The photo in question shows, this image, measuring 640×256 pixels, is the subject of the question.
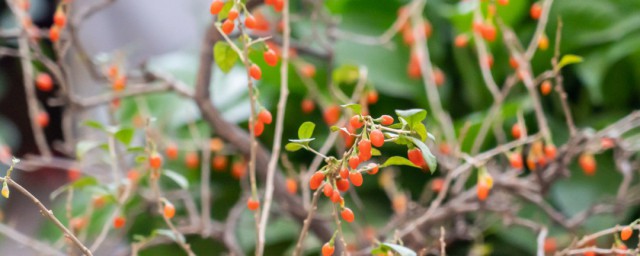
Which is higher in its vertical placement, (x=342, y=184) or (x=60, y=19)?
(x=60, y=19)

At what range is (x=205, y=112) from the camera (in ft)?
2.61

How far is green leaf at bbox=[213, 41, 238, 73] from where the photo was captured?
53 cm

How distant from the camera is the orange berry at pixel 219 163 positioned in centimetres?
105

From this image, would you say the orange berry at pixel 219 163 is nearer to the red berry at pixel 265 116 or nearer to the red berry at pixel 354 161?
the red berry at pixel 265 116

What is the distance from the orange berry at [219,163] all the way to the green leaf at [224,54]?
1.69 ft

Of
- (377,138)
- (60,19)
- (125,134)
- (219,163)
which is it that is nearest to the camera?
(377,138)

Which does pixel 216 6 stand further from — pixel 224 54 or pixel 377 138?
pixel 377 138

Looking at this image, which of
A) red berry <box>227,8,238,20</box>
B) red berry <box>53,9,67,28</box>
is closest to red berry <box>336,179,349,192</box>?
red berry <box>227,8,238,20</box>

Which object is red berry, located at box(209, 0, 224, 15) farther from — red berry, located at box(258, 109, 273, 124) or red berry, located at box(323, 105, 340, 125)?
red berry, located at box(323, 105, 340, 125)

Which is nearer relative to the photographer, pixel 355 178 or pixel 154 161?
pixel 355 178

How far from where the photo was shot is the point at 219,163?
1043 mm

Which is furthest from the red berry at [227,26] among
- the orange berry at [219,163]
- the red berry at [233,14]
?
the orange berry at [219,163]

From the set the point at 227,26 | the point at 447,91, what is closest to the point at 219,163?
the point at 447,91

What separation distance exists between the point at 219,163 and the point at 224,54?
0.53 m
